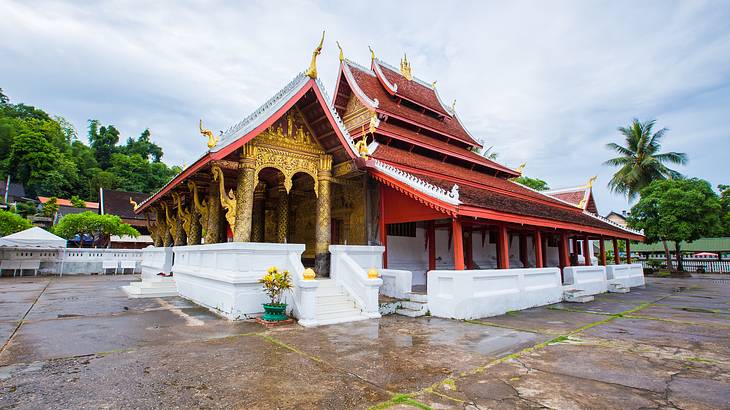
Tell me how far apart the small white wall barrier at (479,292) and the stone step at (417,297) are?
14cm

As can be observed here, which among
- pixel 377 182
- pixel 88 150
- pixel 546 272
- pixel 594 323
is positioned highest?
pixel 88 150

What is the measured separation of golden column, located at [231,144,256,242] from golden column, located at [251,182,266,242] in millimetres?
3838

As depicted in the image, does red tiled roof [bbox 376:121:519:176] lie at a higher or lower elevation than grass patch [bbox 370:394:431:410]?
higher

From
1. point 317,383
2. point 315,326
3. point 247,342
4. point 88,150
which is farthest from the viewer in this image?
point 88,150

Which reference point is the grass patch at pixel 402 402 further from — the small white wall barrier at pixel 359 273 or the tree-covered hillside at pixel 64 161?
the tree-covered hillside at pixel 64 161

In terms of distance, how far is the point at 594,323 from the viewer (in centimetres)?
741

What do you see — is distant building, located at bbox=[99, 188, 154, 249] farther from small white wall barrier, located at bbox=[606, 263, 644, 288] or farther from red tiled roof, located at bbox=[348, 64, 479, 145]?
small white wall barrier, located at bbox=[606, 263, 644, 288]

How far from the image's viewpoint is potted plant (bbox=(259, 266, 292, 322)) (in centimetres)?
694

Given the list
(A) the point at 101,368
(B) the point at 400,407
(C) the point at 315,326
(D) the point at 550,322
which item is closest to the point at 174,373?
(A) the point at 101,368

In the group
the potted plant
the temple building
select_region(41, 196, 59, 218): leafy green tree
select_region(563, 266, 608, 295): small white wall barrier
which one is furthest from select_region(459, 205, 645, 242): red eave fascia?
select_region(41, 196, 59, 218): leafy green tree

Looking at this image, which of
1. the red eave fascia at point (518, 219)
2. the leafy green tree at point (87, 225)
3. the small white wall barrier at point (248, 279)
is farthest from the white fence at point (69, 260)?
the red eave fascia at point (518, 219)

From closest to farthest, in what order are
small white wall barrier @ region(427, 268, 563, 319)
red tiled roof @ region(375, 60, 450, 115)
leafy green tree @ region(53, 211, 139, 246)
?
small white wall barrier @ region(427, 268, 563, 319)
red tiled roof @ region(375, 60, 450, 115)
leafy green tree @ region(53, 211, 139, 246)

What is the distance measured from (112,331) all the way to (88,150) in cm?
7228

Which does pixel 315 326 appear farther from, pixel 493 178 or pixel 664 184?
pixel 664 184
